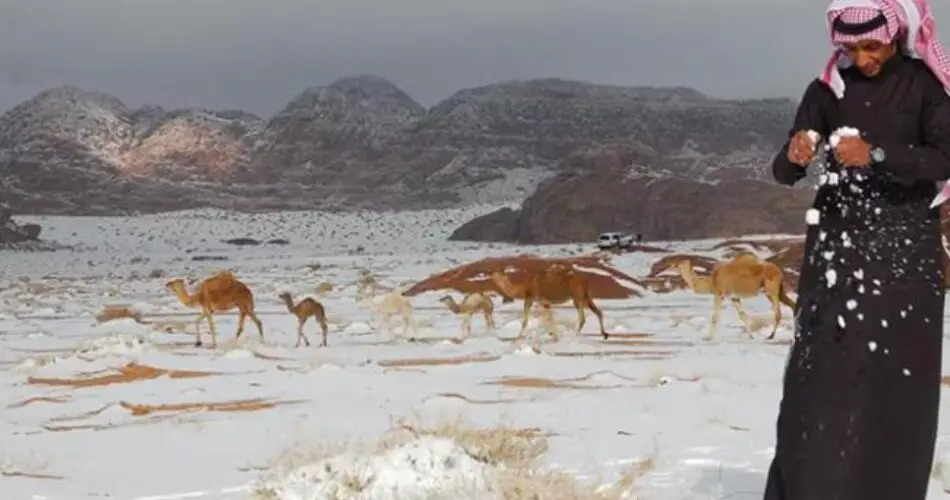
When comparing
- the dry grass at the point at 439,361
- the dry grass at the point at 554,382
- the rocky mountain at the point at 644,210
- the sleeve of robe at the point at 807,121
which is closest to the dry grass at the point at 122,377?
the dry grass at the point at 439,361

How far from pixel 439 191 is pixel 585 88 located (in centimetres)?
6070

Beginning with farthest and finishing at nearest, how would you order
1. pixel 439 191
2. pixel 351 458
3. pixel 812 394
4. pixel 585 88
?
1. pixel 585 88
2. pixel 439 191
3. pixel 351 458
4. pixel 812 394

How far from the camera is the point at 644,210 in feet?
174

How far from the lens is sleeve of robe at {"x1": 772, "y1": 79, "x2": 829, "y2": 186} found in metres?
3.82

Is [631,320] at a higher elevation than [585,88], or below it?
below

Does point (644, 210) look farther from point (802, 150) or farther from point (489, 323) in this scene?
point (802, 150)

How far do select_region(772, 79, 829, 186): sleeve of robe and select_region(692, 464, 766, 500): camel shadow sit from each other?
1.44 metres

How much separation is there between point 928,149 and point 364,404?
4.67 m

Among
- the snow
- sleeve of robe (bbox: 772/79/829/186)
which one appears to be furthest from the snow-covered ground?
sleeve of robe (bbox: 772/79/829/186)

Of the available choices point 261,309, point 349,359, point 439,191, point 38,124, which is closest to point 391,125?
point 439,191

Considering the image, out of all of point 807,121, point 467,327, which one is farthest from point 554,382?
point 807,121

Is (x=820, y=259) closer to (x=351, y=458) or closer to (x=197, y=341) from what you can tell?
(x=351, y=458)

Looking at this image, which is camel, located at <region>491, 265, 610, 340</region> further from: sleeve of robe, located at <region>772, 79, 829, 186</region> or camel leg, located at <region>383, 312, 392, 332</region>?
sleeve of robe, located at <region>772, 79, 829, 186</region>

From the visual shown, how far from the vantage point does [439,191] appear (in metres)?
104
